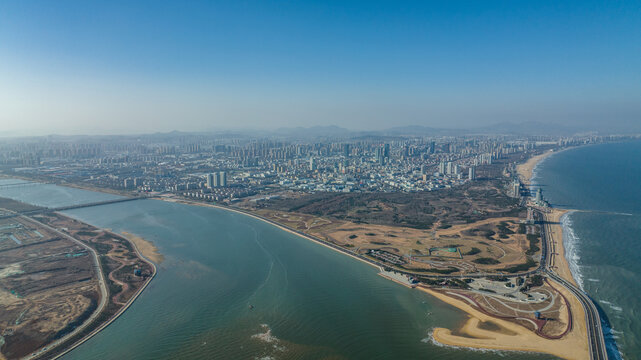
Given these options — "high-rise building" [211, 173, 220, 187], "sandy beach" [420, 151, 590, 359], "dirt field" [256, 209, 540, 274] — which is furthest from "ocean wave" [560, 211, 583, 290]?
"high-rise building" [211, 173, 220, 187]

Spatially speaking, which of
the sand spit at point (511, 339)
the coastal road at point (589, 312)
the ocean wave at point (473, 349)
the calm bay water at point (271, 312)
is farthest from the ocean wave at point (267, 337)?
the coastal road at point (589, 312)

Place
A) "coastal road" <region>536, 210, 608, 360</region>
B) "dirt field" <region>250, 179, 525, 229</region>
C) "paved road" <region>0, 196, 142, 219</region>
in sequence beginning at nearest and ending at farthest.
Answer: "coastal road" <region>536, 210, 608, 360</region>
"paved road" <region>0, 196, 142, 219</region>
"dirt field" <region>250, 179, 525, 229</region>

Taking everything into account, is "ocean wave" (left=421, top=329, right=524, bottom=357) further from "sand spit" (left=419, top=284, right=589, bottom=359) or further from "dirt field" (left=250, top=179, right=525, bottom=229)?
"dirt field" (left=250, top=179, right=525, bottom=229)

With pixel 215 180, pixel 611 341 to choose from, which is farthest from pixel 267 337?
pixel 215 180

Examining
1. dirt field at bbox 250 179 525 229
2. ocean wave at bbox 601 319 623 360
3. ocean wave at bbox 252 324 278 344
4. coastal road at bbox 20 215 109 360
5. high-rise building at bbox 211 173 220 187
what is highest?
high-rise building at bbox 211 173 220 187

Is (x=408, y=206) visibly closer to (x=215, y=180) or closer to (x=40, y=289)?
(x=215, y=180)

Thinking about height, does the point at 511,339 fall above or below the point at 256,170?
below

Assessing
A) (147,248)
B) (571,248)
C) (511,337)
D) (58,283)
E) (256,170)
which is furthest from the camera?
(256,170)
